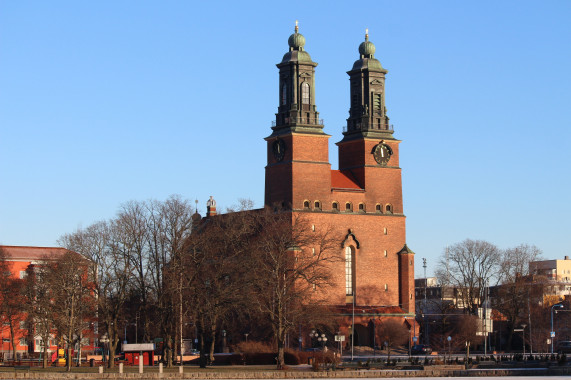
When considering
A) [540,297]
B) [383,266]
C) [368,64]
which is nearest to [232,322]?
[383,266]

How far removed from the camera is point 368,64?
120m

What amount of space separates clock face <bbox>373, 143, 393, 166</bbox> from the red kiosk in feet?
147

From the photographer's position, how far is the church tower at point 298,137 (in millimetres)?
115438

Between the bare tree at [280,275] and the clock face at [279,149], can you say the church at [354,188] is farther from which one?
the bare tree at [280,275]

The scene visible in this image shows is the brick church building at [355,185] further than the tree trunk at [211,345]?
Yes

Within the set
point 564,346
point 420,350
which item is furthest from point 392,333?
point 564,346

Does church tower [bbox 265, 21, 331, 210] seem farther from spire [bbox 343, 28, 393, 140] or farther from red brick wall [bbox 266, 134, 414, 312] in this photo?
spire [bbox 343, 28, 393, 140]

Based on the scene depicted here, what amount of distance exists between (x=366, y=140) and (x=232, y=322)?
1121 inches

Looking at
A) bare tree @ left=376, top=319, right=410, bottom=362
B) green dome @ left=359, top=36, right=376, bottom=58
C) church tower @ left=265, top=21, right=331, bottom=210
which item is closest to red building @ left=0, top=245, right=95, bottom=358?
church tower @ left=265, top=21, right=331, bottom=210

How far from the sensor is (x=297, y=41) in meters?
118

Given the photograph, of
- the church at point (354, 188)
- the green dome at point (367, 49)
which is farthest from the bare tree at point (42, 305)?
the green dome at point (367, 49)

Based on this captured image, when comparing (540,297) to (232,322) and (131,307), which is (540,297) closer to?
(232,322)

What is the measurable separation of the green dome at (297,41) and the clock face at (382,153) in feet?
45.3

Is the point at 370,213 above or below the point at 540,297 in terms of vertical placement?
above
